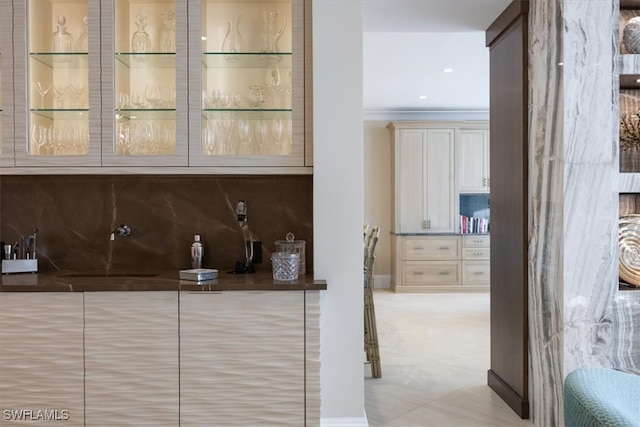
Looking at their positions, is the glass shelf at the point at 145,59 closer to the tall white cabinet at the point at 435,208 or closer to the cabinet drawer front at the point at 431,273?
the tall white cabinet at the point at 435,208

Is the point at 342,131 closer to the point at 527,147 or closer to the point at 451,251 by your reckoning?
the point at 527,147

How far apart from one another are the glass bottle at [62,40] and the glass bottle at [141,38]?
0.34 metres

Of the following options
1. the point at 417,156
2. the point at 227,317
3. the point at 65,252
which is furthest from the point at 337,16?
the point at 417,156

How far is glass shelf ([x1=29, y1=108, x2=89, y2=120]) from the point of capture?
115 inches

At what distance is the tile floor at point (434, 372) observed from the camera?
3252mm

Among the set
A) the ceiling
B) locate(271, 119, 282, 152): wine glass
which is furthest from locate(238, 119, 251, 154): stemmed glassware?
the ceiling

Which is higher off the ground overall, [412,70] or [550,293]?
[412,70]

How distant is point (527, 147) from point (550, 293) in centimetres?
85

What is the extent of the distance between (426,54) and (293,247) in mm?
3255

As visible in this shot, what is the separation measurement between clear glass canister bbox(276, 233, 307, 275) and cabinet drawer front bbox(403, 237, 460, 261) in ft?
16.9

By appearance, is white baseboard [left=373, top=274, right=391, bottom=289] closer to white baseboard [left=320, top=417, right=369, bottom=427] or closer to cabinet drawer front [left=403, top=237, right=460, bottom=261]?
cabinet drawer front [left=403, top=237, right=460, bottom=261]

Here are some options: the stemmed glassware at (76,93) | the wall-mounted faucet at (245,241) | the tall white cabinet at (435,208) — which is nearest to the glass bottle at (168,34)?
the stemmed glassware at (76,93)

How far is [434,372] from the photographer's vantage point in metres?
4.12

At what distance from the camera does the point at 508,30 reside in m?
3.46
